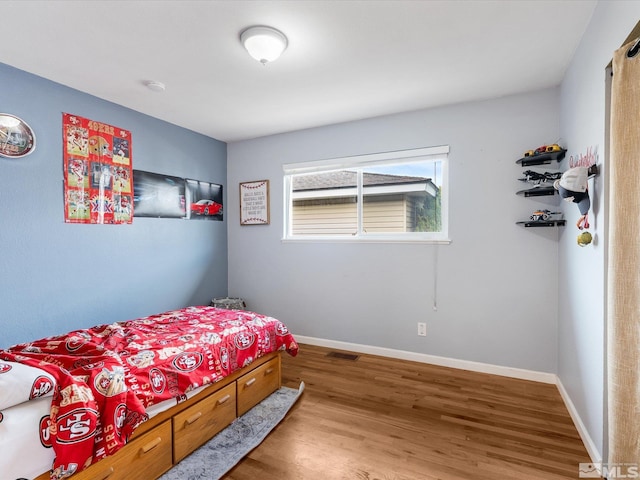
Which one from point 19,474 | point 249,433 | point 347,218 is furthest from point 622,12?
point 19,474

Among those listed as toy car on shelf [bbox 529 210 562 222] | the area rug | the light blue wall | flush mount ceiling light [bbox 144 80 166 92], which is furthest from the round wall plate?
toy car on shelf [bbox 529 210 562 222]

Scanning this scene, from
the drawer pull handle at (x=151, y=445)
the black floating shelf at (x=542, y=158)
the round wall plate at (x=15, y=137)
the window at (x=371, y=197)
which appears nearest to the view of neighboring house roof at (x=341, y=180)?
the window at (x=371, y=197)

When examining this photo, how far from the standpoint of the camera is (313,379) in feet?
9.45

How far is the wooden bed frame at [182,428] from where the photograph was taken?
149 cm

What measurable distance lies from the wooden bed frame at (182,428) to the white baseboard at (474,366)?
4.28 ft

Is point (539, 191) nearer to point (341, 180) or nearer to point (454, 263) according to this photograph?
point (454, 263)

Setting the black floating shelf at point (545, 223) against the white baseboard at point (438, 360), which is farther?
the white baseboard at point (438, 360)

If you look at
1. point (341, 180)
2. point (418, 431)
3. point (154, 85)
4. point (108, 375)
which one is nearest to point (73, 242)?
point (154, 85)

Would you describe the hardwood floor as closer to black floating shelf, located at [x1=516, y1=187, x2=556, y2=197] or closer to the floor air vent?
the floor air vent

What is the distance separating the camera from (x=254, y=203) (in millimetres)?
4129

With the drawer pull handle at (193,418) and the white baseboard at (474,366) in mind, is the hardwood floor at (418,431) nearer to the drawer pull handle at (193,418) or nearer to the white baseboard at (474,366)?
the white baseboard at (474,366)

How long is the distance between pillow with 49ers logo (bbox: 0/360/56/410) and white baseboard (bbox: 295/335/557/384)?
274cm

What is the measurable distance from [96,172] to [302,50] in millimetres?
2065

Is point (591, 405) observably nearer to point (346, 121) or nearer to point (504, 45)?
point (504, 45)
